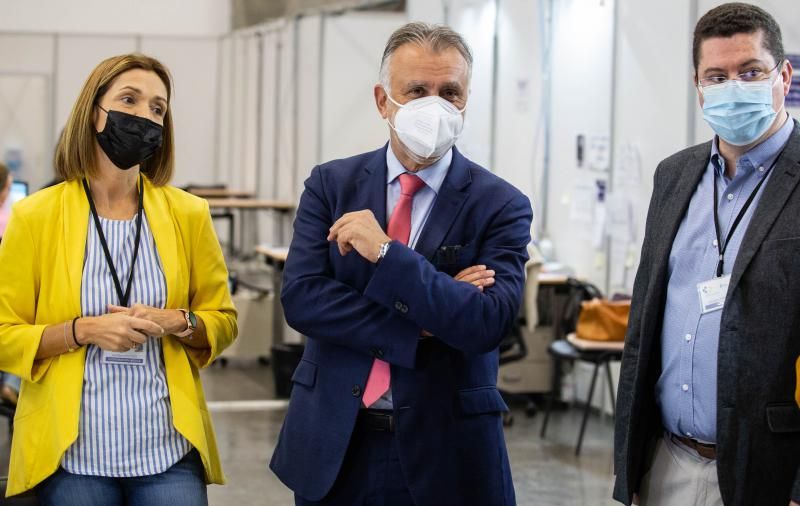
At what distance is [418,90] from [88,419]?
3.10 ft

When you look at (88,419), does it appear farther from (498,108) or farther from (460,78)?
(498,108)

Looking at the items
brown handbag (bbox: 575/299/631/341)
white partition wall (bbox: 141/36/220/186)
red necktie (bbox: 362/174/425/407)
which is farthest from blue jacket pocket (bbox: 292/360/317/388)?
white partition wall (bbox: 141/36/220/186)

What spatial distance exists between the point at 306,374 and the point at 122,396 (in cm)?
38

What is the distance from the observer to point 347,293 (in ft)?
7.76

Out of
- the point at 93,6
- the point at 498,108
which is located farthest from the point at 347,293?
the point at 93,6

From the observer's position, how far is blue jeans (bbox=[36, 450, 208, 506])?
7.79 feet

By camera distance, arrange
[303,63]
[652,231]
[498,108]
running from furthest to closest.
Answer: [303,63]
[498,108]
[652,231]

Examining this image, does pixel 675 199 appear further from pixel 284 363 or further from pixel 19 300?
pixel 284 363

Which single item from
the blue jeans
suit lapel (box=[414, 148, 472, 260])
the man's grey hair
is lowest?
the blue jeans

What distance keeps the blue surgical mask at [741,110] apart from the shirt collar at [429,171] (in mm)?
541

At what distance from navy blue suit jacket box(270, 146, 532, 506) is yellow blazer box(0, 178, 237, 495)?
24 cm

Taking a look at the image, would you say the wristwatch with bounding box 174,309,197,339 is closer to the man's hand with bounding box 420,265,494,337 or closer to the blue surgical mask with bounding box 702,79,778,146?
the man's hand with bounding box 420,265,494,337

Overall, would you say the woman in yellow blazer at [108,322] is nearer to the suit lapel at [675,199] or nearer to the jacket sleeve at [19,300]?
the jacket sleeve at [19,300]

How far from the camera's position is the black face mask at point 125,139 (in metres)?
2.47
